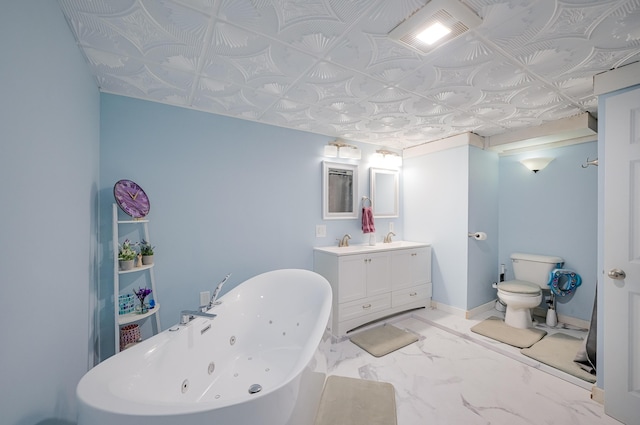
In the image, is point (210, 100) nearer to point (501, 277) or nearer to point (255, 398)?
point (255, 398)

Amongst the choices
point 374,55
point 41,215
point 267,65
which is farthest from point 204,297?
point 374,55

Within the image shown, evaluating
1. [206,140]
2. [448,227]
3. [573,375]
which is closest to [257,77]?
[206,140]

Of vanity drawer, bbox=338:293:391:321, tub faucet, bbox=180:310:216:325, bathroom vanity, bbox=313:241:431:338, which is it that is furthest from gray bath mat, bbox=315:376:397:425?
tub faucet, bbox=180:310:216:325

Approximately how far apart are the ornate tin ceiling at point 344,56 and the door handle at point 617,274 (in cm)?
134

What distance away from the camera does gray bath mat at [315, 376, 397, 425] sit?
5.14 feet

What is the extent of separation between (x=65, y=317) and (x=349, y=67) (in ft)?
6.95

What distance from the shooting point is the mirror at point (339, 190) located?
298 centimetres

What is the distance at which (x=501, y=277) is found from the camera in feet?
10.7

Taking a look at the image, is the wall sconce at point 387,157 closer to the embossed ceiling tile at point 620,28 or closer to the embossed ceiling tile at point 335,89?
the embossed ceiling tile at point 335,89

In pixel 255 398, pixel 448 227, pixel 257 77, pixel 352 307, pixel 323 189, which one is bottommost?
pixel 352 307

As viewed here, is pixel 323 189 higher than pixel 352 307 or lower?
higher

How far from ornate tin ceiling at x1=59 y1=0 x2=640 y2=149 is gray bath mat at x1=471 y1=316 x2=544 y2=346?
225 centimetres

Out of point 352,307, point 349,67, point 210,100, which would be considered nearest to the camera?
point 349,67

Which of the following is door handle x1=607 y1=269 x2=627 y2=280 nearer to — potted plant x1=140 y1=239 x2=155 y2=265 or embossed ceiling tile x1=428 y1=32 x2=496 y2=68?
embossed ceiling tile x1=428 y1=32 x2=496 y2=68
